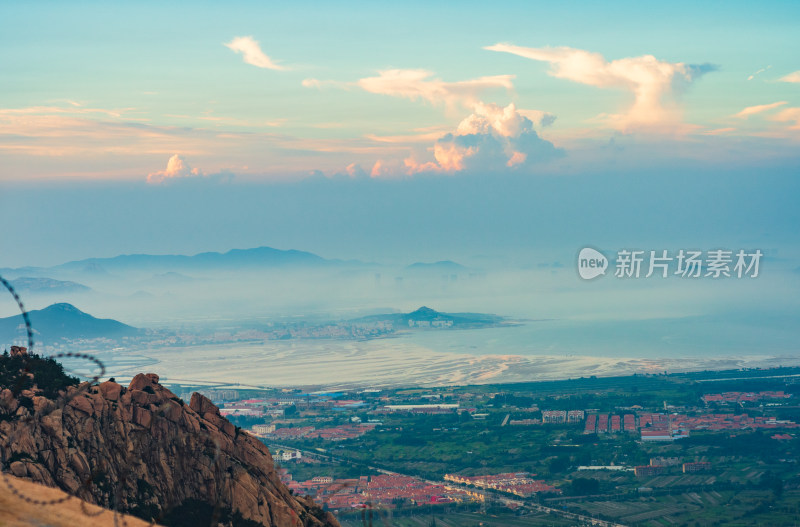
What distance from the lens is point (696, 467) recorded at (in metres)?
77.4

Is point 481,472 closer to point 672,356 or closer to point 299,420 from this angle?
point 299,420

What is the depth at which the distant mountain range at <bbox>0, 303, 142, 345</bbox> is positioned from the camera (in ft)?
523

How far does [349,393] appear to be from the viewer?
11781 centimetres

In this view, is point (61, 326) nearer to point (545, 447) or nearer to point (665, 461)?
point (545, 447)

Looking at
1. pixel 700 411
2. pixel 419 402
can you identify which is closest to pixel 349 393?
pixel 419 402

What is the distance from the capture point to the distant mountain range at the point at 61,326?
159 m

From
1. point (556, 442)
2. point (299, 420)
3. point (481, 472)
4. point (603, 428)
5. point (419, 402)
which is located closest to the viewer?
point (481, 472)

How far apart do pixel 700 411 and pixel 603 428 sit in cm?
1332

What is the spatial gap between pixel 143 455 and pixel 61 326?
466 feet

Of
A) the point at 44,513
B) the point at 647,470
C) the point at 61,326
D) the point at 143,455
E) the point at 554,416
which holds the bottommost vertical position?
the point at 647,470

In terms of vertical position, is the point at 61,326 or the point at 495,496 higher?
the point at 61,326

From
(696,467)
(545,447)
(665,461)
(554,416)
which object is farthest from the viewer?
(554,416)

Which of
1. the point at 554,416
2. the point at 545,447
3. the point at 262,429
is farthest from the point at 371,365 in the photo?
the point at 545,447

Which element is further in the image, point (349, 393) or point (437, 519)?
point (349, 393)
